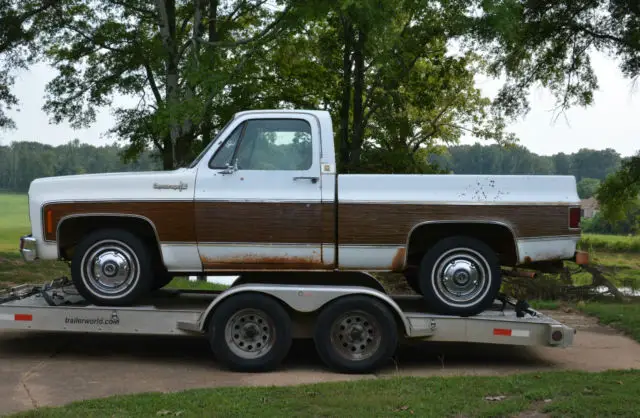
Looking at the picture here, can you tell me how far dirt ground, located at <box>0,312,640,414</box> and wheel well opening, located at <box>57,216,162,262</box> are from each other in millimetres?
1178

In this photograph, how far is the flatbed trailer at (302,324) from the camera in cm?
761

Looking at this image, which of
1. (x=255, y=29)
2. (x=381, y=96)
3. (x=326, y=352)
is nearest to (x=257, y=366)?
(x=326, y=352)

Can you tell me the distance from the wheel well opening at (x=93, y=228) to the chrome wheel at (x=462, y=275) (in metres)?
2.95

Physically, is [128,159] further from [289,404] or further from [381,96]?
[289,404]

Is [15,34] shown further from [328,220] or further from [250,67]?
[328,220]

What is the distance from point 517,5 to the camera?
16.7 metres

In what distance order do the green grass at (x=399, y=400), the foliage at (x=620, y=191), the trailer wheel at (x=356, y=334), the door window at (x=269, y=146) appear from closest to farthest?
the green grass at (x=399, y=400) < the trailer wheel at (x=356, y=334) < the door window at (x=269, y=146) < the foliage at (x=620, y=191)

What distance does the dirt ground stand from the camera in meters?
6.95

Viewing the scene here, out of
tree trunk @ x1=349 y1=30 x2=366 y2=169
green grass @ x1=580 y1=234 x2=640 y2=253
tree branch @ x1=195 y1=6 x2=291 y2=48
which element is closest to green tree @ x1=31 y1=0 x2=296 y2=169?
tree branch @ x1=195 y1=6 x2=291 y2=48

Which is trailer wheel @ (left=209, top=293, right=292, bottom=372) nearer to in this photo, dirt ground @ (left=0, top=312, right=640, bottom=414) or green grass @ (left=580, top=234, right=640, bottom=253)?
dirt ground @ (left=0, top=312, right=640, bottom=414)

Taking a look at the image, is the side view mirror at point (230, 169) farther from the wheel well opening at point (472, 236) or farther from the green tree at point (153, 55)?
the green tree at point (153, 55)

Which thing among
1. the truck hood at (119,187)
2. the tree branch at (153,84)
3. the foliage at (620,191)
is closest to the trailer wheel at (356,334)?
the truck hood at (119,187)

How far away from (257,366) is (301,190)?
1825 millimetres

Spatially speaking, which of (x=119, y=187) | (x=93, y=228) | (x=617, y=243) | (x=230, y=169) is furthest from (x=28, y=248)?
(x=617, y=243)
